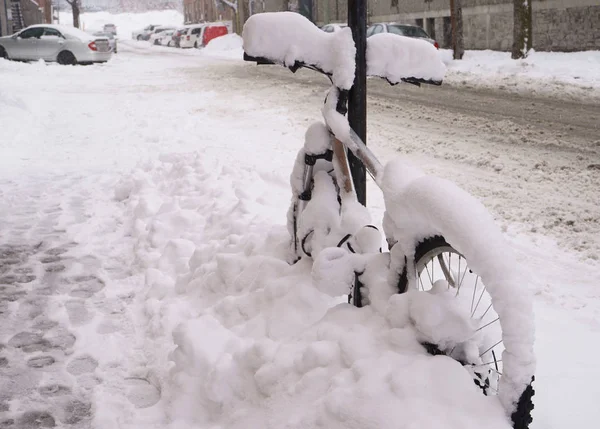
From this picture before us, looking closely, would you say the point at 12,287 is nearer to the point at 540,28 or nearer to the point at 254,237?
the point at 254,237

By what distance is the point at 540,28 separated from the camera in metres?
23.5

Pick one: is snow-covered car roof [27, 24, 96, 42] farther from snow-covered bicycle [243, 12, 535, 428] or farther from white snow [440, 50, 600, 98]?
snow-covered bicycle [243, 12, 535, 428]

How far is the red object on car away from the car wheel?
17844 millimetres

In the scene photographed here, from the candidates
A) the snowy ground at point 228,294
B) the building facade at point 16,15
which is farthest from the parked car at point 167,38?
the snowy ground at point 228,294

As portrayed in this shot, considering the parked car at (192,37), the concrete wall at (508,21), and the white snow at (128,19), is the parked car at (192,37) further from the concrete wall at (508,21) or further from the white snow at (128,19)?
the white snow at (128,19)

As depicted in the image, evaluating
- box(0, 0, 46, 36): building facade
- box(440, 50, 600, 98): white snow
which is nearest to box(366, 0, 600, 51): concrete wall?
box(440, 50, 600, 98): white snow

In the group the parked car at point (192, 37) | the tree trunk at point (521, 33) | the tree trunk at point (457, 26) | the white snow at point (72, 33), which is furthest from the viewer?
the parked car at point (192, 37)

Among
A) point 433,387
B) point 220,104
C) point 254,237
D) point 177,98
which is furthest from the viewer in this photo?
point 177,98

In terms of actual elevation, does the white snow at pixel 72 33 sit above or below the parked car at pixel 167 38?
below

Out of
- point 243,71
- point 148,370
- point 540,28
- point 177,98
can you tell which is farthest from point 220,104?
point 540,28

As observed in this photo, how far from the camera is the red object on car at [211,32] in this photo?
41594 mm

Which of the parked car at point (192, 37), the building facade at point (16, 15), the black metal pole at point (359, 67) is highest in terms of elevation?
the building facade at point (16, 15)

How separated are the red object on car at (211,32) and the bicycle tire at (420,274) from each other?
1602 inches

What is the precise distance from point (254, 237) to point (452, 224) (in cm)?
224
